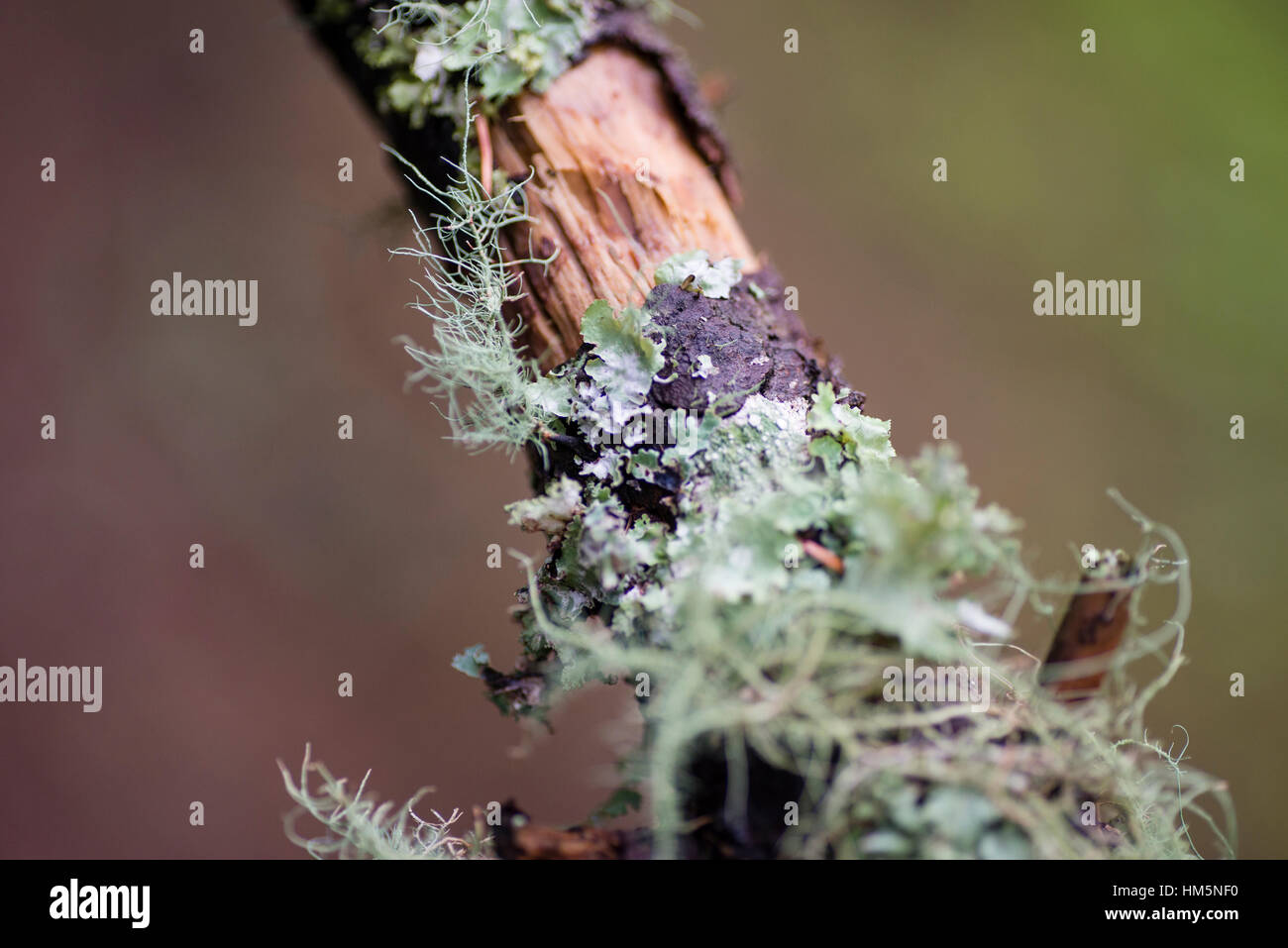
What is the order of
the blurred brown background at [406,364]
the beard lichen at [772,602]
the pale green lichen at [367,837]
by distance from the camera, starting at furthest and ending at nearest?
the blurred brown background at [406,364]
the pale green lichen at [367,837]
the beard lichen at [772,602]

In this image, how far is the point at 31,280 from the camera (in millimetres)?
2033

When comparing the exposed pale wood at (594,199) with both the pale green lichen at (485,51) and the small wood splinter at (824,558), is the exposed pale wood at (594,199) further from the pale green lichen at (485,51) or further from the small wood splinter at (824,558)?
the small wood splinter at (824,558)

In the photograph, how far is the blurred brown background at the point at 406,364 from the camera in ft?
6.25

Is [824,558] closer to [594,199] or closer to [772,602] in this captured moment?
[772,602]

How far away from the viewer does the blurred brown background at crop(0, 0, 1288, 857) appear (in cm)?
190

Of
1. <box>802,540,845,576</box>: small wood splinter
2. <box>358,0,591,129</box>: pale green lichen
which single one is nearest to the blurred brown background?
<box>358,0,591,129</box>: pale green lichen

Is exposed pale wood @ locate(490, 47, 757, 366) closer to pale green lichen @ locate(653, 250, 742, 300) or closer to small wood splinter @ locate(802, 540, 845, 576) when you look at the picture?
pale green lichen @ locate(653, 250, 742, 300)

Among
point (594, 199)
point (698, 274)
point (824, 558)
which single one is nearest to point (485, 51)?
point (594, 199)

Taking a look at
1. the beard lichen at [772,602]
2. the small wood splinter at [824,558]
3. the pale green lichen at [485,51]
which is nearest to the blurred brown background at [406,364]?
the pale green lichen at [485,51]

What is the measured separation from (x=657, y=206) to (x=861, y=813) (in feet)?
2.00

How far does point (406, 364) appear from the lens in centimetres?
207
